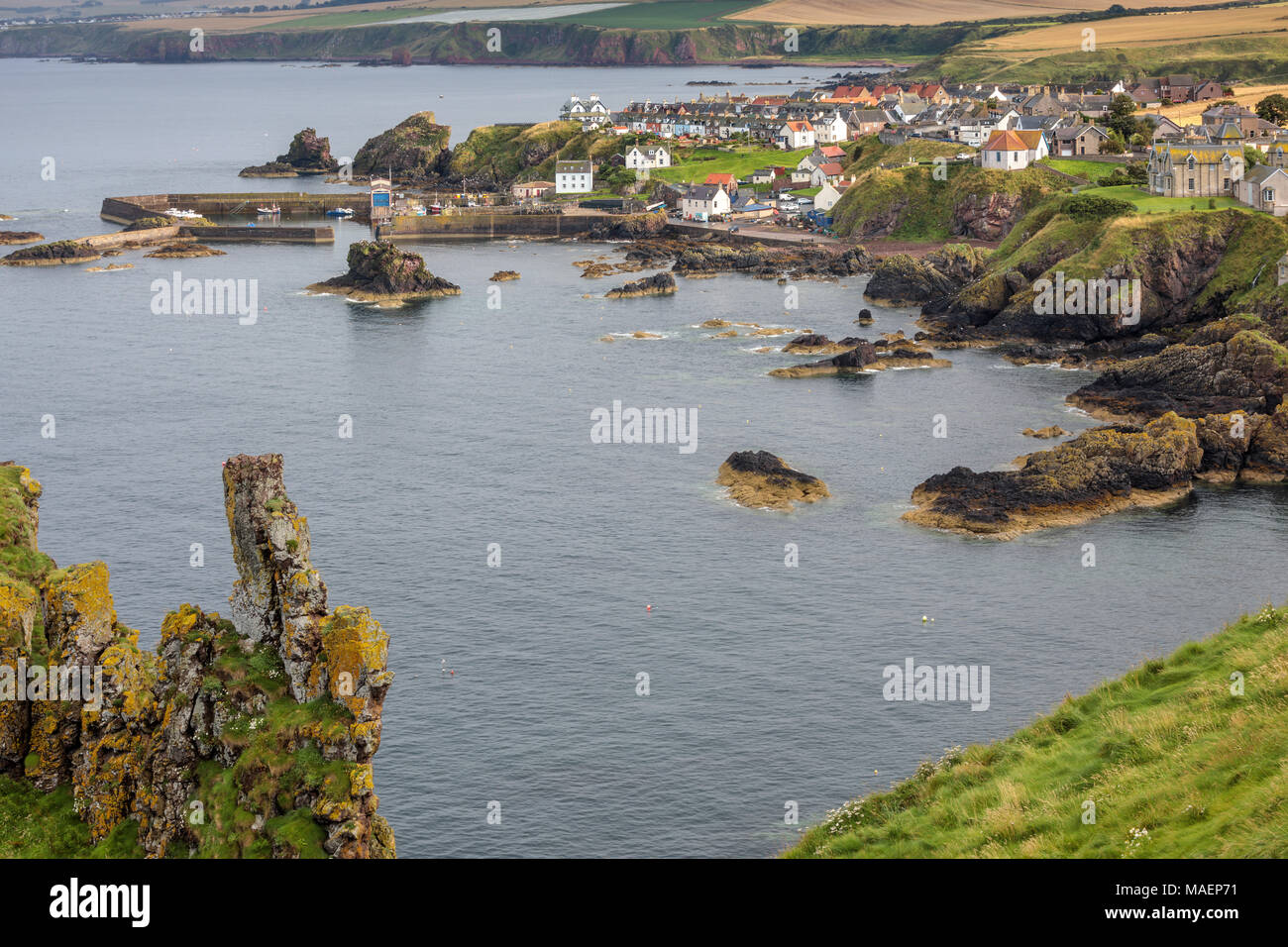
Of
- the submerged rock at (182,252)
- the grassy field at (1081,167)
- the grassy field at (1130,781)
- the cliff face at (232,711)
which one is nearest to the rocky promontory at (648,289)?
the grassy field at (1081,167)

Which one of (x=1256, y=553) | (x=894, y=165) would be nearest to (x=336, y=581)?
(x=1256, y=553)

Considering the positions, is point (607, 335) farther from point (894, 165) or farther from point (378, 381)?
point (894, 165)
